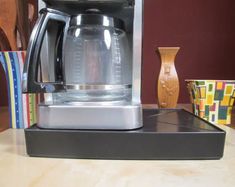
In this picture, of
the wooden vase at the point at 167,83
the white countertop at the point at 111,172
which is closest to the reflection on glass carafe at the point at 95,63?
the white countertop at the point at 111,172

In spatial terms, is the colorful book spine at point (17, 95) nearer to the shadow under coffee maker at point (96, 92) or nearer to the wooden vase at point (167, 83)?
the shadow under coffee maker at point (96, 92)

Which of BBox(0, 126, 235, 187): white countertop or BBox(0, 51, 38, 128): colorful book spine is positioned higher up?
BBox(0, 51, 38, 128): colorful book spine

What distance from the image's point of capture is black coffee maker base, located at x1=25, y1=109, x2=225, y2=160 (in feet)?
1.55

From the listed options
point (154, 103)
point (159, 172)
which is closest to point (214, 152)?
point (159, 172)

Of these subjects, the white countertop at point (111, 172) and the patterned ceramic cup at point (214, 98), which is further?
the patterned ceramic cup at point (214, 98)

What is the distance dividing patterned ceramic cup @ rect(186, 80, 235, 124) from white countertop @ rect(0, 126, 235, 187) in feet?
0.97

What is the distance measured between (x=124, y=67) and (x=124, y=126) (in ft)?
0.55

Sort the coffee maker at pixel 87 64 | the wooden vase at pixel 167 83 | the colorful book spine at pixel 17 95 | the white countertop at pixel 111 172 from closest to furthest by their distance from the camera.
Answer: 1. the white countertop at pixel 111 172
2. the coffee maker at pixel 87 64
3. the colorful book spine at pixel 17 95
4. the wooden vase at pixel 167 83

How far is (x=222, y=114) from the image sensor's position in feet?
2.67

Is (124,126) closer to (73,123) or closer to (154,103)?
(73,123)

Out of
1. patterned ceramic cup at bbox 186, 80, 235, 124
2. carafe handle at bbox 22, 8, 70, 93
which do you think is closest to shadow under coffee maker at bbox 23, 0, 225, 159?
carafe handle at bbox 22, 8, 70, 93

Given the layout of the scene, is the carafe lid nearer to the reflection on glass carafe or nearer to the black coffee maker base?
the reflection on glass carafe

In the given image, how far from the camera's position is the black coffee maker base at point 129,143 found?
0.47 m

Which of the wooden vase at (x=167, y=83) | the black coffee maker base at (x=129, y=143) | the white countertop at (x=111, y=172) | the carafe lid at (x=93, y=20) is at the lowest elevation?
the white countertop at (x=111, y=172)
